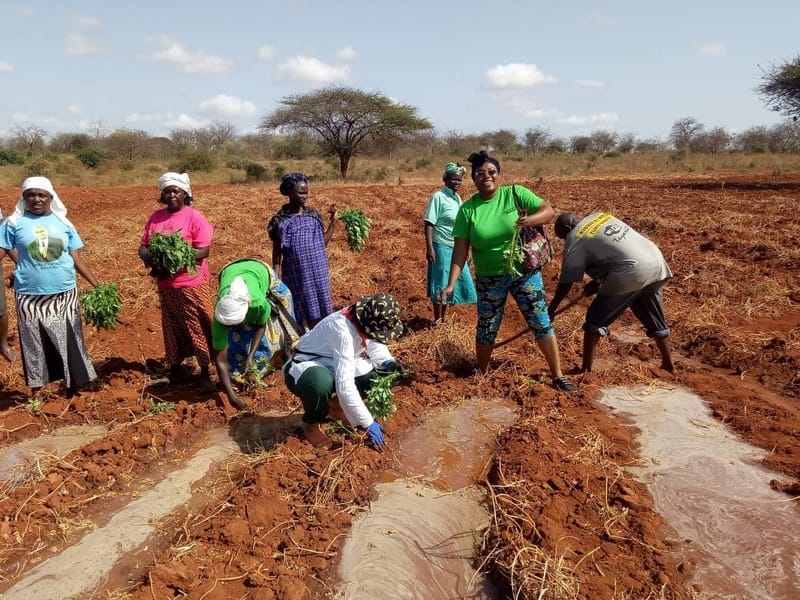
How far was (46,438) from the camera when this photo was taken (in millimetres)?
4168

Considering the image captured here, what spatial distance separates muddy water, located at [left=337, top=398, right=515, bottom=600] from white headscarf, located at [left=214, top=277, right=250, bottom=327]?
1.39 meters

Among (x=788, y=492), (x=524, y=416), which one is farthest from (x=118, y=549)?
(x=788, y=492)

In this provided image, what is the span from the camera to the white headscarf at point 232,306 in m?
3.78

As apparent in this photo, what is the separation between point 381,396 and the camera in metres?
3.60

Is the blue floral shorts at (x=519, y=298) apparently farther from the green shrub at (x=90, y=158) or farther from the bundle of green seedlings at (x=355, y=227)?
the green shrub at (x=90, y=158)

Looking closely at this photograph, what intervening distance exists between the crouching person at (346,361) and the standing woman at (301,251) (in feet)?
4.12

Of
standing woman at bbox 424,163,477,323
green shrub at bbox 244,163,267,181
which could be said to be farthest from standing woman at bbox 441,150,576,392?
green shrub at bbox 244,163,267,181

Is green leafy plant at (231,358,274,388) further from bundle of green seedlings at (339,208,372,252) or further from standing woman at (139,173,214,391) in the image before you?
bundle of green seedlings at (339,208,372,252)

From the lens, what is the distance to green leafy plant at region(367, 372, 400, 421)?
360 cm

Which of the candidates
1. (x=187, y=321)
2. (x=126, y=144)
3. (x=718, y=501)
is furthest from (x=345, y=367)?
(x=126, y=144)

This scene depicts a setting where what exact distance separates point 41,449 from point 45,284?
3.75 feet

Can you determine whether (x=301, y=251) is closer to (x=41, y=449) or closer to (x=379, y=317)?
(x=379, y=317)

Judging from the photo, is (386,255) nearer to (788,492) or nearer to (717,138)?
(788,492)

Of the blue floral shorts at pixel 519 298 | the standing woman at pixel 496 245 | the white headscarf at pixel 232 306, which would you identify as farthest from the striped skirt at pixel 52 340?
the blue floral shorts at pixel 519 298
